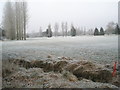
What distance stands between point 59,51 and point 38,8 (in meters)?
1.00

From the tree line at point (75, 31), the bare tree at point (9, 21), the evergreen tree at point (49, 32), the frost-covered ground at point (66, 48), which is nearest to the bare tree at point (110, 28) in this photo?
the tree line at point (75, 31)

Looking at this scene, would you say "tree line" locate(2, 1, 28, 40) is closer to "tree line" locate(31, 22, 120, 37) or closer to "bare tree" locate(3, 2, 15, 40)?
"bare tree" locate(3, 2, 15, 40)

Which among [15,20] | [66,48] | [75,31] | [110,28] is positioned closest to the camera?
[110,28]

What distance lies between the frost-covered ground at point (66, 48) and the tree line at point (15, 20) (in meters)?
0.18

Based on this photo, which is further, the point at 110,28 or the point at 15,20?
the point at 15,20

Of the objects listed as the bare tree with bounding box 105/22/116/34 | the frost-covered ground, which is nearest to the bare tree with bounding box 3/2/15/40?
the frost-covered ground

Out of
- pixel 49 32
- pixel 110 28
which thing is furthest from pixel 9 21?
pixel 110 28

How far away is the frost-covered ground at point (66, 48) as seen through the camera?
3.21 meters

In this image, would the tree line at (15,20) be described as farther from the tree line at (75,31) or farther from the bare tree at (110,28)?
the bare tree at (110,28)

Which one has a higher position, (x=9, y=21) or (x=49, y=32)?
(x=9, y=21)

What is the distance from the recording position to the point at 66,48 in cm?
354

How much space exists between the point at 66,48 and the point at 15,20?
130cm

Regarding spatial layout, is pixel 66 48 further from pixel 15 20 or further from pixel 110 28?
pixel 15 20

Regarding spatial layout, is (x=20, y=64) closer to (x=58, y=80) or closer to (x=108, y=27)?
(x=58, y=80)
